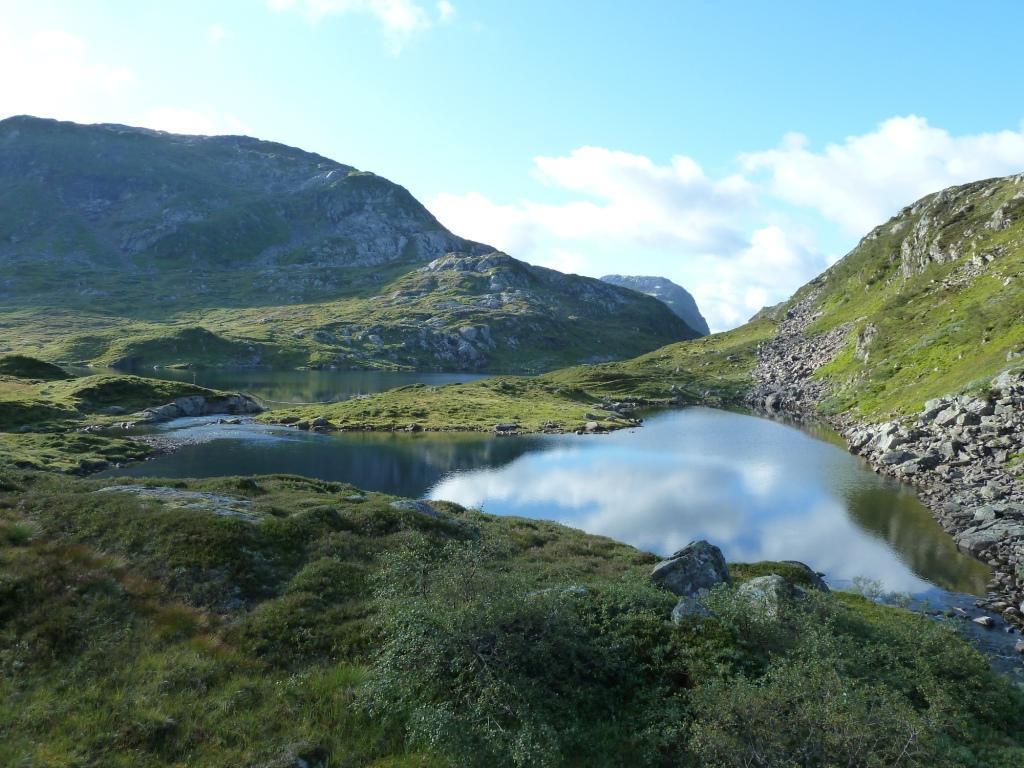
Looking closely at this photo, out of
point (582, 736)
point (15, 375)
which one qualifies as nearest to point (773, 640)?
point (582, 736)

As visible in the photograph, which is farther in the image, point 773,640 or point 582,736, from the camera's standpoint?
point 773,640

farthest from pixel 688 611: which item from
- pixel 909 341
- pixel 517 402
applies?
pixel 517 402

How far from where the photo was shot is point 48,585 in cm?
1892

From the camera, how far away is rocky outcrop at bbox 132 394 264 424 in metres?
114

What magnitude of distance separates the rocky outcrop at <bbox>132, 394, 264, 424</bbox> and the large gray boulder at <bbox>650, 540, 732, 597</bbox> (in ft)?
373

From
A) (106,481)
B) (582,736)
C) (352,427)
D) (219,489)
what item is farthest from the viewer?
(352,427)

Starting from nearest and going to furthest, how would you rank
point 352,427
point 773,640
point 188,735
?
1. point 188,735
2. point 773,640
3. point 352,427

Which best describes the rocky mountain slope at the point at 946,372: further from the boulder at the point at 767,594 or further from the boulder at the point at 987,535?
the boulder at the point at 767,594

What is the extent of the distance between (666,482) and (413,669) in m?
68.5

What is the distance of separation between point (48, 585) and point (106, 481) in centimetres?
1860

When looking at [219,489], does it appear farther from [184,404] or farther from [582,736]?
[184,404]

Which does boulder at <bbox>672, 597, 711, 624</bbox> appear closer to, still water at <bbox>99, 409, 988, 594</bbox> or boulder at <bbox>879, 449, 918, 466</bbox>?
still water at <bbox>99, 409, 988, 594</bbox>

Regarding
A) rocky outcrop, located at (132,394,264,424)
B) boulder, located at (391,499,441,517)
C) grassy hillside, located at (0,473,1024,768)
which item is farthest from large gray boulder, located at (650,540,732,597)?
rocky outcrop, located at (132,394,264,424)

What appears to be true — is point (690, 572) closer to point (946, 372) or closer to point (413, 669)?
point (413, 669)
